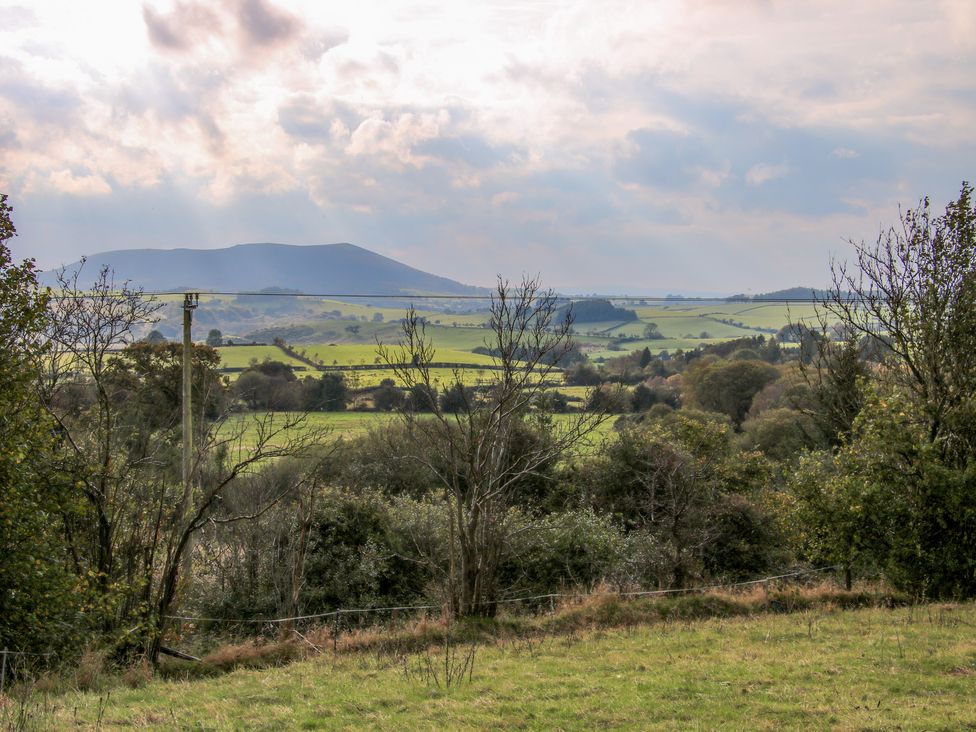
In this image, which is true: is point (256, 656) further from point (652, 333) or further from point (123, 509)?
point (652, 333)

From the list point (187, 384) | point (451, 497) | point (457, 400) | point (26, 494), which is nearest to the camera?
point (26, 494)

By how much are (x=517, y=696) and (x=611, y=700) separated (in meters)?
1.22

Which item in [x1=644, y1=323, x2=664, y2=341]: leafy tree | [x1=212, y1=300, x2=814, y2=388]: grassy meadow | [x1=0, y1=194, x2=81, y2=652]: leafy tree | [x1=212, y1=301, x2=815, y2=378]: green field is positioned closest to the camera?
[x1=0, y1=194, x2=81, y2=652]: leafy tree

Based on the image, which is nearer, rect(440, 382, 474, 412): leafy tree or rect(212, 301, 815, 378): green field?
rect(440, 382, 474, 412): leafy tree

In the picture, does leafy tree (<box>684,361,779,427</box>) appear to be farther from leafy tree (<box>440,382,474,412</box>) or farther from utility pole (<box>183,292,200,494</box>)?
utility pole (<box>183,292,200,494</box>)

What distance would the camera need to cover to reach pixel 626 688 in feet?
32.4

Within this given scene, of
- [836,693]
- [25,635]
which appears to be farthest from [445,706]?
[25,635]

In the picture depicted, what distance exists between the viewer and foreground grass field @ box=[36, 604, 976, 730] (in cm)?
857

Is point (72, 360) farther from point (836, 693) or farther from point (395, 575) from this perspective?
point (836, 693)

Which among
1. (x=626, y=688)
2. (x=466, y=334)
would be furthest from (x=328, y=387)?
(x=626, y=688)

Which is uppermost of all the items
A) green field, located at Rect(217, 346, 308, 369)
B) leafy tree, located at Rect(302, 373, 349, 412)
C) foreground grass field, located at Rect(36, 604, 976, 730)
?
green field, located at Rect(217, 346, 308, 369)

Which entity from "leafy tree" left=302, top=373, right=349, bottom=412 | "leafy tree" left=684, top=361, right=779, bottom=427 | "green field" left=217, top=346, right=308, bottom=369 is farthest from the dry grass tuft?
"leafy tree" left=684, top=361, right=779, bottom=427

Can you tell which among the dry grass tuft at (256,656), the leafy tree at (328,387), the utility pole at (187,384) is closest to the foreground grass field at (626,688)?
the dry grass tuft at (256,656)

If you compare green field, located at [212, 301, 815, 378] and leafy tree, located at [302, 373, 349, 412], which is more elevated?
green field, located at [212, 301, 815, 378]
